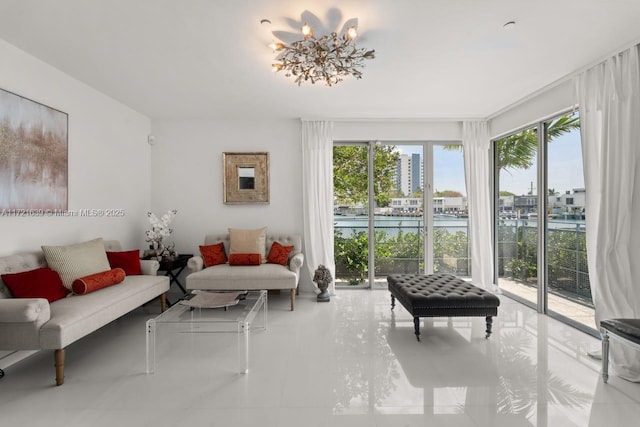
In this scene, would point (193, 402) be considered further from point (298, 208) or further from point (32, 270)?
point (298, 208)

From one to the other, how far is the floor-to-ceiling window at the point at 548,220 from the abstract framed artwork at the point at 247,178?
3.57 m

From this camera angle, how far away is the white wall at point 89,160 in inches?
107

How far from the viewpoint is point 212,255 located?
429 cm

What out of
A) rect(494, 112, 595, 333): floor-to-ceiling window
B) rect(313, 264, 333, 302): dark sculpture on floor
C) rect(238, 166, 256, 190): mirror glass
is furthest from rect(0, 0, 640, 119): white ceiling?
rect(313, 264, 333, 302): dark sculpture on floor

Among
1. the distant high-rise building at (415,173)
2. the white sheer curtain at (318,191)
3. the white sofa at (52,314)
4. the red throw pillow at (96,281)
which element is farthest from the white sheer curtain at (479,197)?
the red throw pillow at (96,281)

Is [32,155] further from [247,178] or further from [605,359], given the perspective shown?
[605,359]

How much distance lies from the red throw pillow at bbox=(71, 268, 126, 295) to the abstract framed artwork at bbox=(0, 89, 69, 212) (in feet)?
2.60

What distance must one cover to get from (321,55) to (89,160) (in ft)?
9.43

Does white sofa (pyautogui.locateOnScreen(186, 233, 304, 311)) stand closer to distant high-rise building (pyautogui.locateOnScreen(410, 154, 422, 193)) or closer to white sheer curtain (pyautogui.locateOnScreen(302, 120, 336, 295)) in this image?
white sheer curtain (pyautogui.locateOnScreen(302, 120, 336, 295))

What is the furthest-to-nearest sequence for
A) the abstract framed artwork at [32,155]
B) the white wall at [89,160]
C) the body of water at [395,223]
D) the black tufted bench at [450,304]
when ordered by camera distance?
the body of water at [395,223], the black tufted bench at [450,304], the white wall at [89,160], the abstract framed artwork at [32,155]

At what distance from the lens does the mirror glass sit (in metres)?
4.77

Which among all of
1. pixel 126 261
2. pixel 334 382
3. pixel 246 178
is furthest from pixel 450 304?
pixel 126 261

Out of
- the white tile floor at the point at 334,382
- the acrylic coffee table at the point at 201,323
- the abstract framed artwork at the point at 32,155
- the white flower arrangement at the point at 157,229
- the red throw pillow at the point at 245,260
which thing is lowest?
the white tile floor at the point at 334,382

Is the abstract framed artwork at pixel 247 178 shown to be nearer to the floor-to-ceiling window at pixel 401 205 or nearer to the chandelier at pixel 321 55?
the floor-to-ceiling window at pixel 401 205
